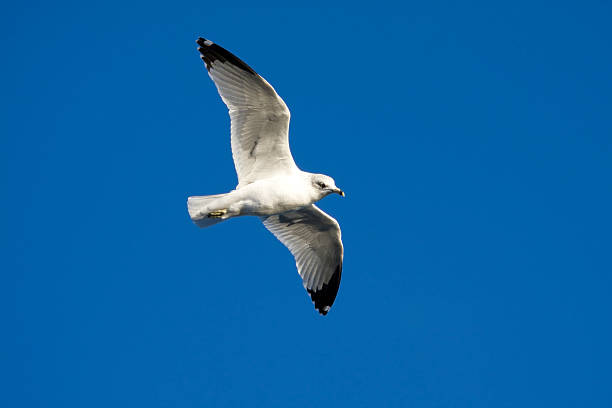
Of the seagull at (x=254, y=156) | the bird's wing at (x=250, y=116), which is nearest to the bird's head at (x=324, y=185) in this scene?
the seagull at (x=254, y=156)

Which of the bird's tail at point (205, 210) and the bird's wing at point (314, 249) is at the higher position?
the bird's wing at point (314, 249)

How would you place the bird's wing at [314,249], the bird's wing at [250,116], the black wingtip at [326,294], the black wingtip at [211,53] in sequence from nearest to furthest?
the bird's wing at [250,116] → the black wingtip at [211,53] → the bird's wing at [314,249] → the black wingtip at [326,294]

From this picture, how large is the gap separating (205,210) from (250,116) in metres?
1.38

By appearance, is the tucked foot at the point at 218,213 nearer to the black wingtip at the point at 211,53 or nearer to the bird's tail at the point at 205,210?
the bird's tail at the point at 205,210

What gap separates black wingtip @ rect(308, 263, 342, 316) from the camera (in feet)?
39.1

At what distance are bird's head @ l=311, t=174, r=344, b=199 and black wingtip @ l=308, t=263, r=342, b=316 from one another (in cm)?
199

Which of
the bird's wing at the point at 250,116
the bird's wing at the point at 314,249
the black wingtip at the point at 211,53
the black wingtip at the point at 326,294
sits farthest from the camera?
the black wingtip at the point at 326,294

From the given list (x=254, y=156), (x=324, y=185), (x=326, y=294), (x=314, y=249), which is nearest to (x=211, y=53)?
(x=254, y=156)

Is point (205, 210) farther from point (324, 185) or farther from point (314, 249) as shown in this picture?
point (314, 249)

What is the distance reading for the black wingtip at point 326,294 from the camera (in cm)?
1193

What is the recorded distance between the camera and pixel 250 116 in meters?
10.4

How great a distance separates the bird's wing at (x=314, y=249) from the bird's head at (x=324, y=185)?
4.02ft

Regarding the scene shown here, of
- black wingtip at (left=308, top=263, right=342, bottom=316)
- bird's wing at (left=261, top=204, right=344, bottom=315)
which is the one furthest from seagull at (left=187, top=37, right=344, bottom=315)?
black wingtip at (left=308, top=263, right=342, bottom=316)

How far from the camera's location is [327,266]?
11.9 metres
